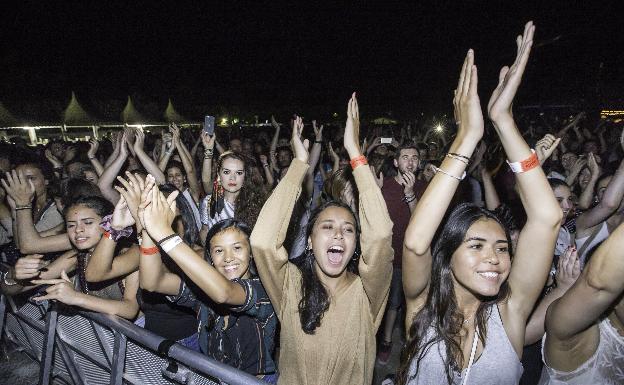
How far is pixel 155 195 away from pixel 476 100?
72.3 inches

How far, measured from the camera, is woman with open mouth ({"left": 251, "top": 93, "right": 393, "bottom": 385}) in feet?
6.53

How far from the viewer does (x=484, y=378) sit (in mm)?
1759

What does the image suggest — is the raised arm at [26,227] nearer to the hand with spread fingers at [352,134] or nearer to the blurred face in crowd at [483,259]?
the hand with spread fingers at [352,134]

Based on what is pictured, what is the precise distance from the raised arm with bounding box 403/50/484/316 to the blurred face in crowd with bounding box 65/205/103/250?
245 cm

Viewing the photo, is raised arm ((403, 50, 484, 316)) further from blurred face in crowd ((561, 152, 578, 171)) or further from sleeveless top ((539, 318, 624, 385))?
blurred face in crowd ((561, 152, 578, 171))

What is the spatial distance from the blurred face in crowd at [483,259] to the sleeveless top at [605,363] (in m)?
0.51

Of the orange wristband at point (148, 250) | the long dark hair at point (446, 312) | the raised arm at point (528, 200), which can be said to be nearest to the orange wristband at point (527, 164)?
the raised arm at point (528, 200)

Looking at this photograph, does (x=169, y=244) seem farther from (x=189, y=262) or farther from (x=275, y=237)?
(x=275, y=237)

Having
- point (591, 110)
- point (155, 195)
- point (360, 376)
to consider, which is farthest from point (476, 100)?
point (591, 110)

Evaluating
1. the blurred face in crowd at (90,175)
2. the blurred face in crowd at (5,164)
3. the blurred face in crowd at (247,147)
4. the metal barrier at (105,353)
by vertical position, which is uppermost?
the blurred face in crowd at (247,147)

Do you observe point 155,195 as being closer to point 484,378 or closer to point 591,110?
point 484,378

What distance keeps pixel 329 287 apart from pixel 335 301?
14 cm

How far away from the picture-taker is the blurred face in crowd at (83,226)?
279cm

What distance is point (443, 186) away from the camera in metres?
1.75
